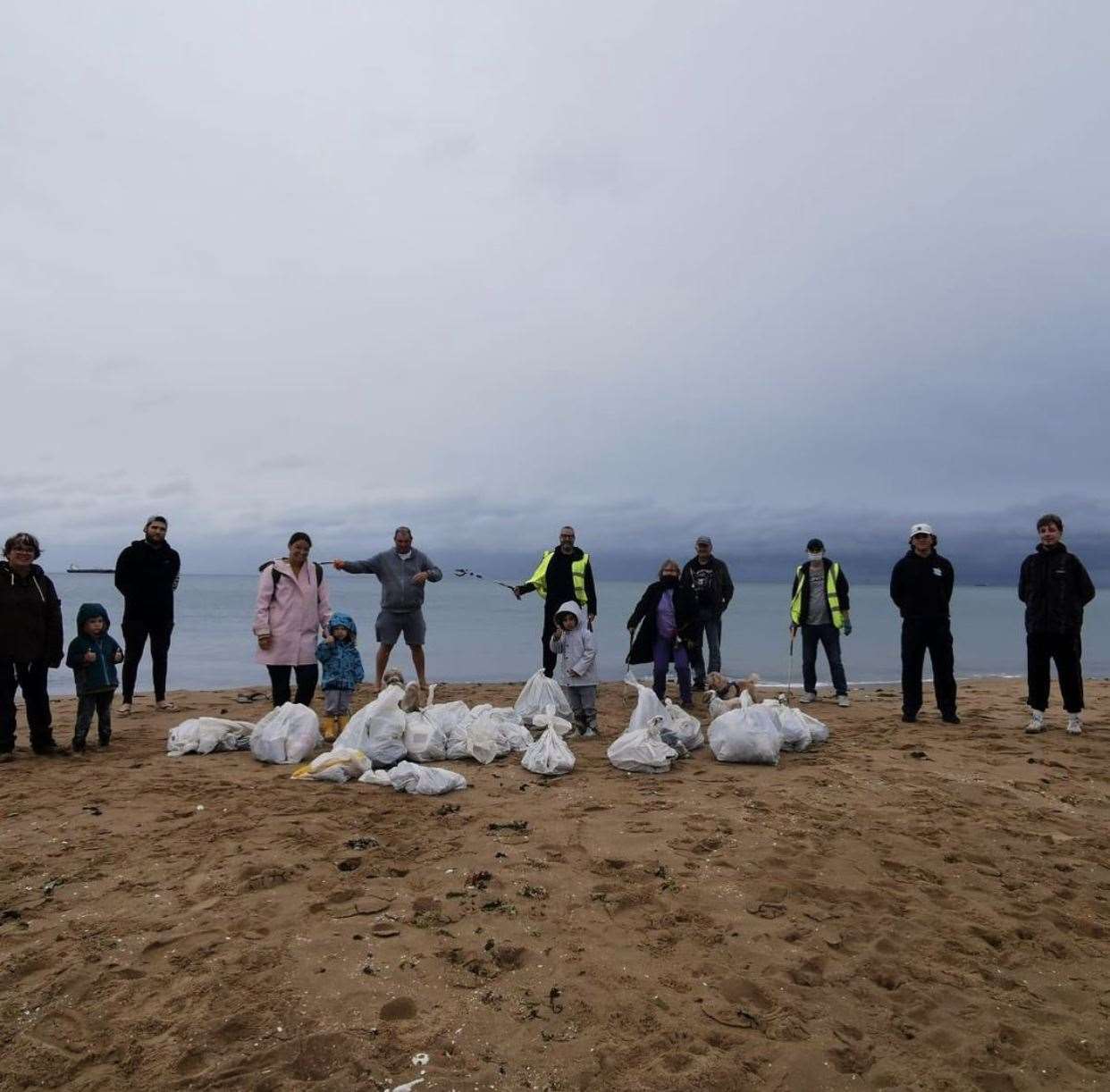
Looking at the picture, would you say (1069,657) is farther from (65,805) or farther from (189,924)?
(65,805)

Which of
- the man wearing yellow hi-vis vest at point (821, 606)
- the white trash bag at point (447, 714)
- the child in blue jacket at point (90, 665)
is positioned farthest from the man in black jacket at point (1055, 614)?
the child in blue jacket at point (90, 665)

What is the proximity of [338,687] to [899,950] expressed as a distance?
5.09 meters

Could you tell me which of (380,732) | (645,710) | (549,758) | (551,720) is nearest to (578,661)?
(551,720)

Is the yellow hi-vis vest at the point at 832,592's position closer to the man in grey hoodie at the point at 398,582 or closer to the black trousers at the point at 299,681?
the man in grey hoodie at the point at 398,582

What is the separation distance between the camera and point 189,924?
321 centimetres

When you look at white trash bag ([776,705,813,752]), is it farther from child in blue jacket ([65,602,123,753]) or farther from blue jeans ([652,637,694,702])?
child in blue jacket ([65,602,123,753])

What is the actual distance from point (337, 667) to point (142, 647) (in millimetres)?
2332

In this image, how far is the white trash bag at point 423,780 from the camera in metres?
5.23

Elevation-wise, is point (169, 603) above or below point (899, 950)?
above

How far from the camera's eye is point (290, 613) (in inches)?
268

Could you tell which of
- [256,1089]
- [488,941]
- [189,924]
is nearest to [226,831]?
[189,924]

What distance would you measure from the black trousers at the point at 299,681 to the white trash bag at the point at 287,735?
62 centimetres

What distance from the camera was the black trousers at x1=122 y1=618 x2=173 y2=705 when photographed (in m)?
7.75

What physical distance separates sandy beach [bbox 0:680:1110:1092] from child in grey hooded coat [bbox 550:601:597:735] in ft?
6.52
